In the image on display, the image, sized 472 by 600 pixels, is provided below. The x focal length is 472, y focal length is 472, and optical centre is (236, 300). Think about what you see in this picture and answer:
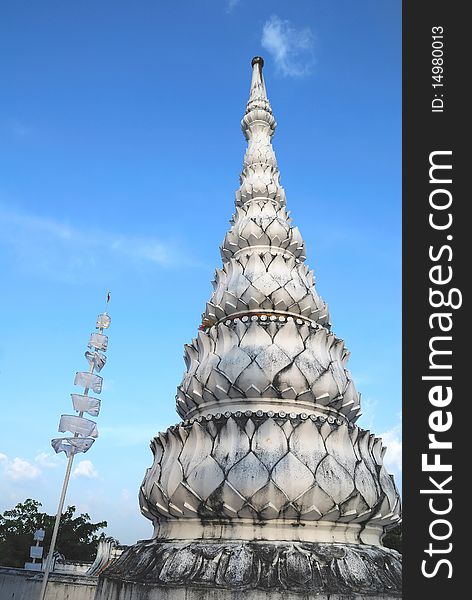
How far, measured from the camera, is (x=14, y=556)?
3097 centimetres

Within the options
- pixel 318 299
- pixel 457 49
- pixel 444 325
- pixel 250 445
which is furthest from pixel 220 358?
pixel 457 49

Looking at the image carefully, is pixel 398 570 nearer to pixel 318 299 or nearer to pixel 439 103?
pixel 318 299

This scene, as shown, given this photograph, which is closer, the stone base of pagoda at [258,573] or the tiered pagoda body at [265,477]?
the stone base of pagoda at [258,573]

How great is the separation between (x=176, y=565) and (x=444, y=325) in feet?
9.36

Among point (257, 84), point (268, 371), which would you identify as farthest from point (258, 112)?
point (268, 371)

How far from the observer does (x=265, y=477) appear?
420 cm

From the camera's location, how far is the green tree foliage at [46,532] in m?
31.9

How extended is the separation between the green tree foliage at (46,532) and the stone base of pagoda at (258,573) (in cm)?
3302

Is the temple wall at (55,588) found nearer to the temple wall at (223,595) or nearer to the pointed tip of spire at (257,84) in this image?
the temple wall at (223,595)

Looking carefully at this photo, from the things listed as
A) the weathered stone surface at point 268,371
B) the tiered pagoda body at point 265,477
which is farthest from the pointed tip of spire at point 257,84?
the weathered stone surface at point 268,371

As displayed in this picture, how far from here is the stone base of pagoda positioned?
11.7 ft

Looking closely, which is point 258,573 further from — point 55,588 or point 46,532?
point 46,532

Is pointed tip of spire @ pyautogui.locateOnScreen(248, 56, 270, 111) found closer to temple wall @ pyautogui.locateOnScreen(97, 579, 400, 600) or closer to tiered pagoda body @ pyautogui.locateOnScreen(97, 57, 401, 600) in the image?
tiered pagoda body @ pyautogui.locateOnScreen(97, 57, 401, 600)

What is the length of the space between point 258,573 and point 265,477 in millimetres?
757
